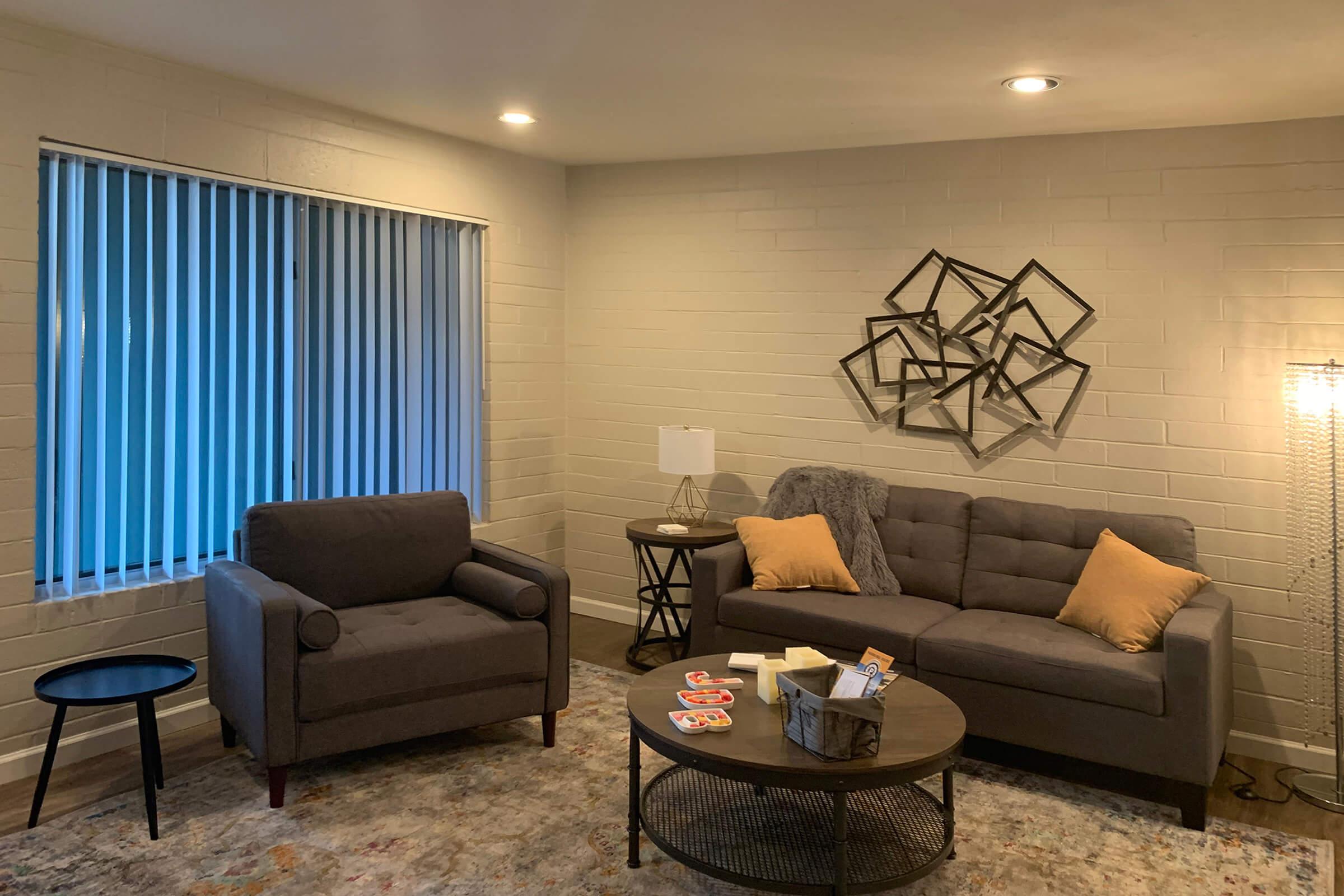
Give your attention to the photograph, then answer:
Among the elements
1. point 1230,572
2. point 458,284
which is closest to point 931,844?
point 1230,572

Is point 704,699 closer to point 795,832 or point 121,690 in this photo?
point 795,832

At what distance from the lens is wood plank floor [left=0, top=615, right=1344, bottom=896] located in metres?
3.23

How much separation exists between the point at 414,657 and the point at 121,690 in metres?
0.88

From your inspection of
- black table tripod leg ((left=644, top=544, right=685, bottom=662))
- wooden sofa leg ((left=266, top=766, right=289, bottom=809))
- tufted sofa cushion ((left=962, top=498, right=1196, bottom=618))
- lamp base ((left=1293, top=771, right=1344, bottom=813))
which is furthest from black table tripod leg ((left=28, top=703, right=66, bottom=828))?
lamp base ((left=1293, top=771, right=1344, bottom=813))

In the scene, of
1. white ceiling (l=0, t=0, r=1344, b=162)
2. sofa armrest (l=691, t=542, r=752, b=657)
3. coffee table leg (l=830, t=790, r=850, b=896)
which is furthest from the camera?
sofa armrest (l=691, t=542, r=752, b=657)

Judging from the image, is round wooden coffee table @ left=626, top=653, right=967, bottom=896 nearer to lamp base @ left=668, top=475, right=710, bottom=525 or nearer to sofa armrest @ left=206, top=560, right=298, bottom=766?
sofa armrest @ left=206, top=560, right=298, bottom=766

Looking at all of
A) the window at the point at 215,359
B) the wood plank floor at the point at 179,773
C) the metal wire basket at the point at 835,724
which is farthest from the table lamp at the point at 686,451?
the metal wire basket at the point at 835,724

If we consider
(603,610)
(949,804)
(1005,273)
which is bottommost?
(949,804)

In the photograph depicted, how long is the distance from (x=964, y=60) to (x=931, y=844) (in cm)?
249

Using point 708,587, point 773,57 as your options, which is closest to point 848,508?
point 708,587

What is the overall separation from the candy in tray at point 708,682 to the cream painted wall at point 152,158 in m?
2.07

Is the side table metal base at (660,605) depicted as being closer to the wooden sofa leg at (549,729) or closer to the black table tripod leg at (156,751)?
the wooden sofa leg at (549,729)

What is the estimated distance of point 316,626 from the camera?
3.26 metres

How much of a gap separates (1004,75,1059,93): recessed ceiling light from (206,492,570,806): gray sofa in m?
2.44
